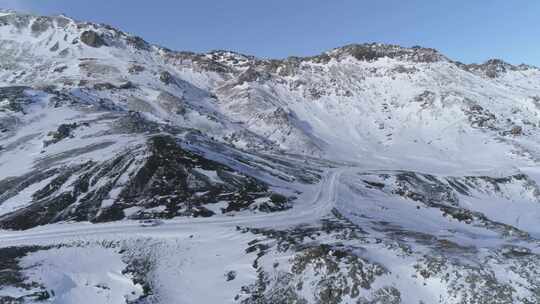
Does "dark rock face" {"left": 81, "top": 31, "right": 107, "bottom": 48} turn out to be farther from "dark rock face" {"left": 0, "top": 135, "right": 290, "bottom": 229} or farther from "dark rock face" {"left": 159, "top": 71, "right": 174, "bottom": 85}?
"dark rock face" {"left": 0, "top": 135, "right": 290, "bottom": 229}

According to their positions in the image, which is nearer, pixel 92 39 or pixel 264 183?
pixel 264 183

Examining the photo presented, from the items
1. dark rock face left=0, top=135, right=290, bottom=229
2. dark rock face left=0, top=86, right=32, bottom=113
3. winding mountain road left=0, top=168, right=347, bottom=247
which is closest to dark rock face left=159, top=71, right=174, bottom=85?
dark rock face left=0, top=86, right=32, bottom=113

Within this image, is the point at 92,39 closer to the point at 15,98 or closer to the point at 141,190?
the point at 15,98

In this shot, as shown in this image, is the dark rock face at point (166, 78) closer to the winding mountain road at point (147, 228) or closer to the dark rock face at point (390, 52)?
the dark rock face at point (390, 52)

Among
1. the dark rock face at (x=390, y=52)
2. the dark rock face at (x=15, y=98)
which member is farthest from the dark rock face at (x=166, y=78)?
the dark rock face at (x=390, y=52)

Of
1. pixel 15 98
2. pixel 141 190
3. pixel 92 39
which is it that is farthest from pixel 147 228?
pixel 92 39

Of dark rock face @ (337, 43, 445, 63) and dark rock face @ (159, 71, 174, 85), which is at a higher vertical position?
dark rock face @ (337, 43, 445, 63)
